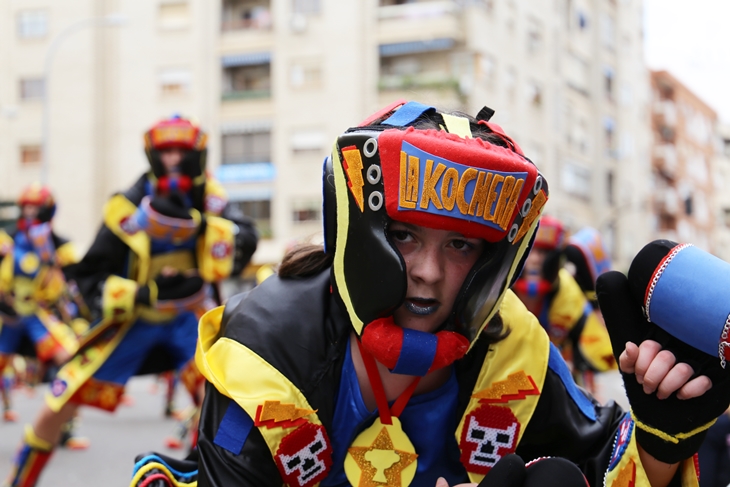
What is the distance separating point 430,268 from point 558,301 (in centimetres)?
434

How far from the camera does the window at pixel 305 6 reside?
106ft

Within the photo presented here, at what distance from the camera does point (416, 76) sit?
31.4 metres

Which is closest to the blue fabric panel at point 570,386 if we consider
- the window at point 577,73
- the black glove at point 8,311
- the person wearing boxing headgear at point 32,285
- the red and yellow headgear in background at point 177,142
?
the red and yellow headgear in background at point 177,142

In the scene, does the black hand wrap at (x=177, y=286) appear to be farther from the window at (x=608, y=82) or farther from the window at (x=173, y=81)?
the window at (x=608, y=82)

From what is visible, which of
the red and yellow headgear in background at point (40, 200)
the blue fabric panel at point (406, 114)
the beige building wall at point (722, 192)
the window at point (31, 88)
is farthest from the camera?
the beige building wall at point (722, 192)

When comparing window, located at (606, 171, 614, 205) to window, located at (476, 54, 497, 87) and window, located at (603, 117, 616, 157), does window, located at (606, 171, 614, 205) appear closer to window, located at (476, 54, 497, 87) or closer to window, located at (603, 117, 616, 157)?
window, located at (603, 117, 616, 157)

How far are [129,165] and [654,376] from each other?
32.9 m

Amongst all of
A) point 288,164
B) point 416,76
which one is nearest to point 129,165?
point 288,164

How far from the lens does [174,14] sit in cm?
3384

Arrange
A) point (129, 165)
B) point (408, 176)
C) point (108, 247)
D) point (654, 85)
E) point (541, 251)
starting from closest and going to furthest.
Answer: point (408, 176), point (108, 247), point (541, 251), point (129, 165), point (654, 85)

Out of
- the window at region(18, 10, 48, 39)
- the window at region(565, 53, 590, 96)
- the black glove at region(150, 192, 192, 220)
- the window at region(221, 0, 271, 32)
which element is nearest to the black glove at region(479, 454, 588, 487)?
the black glove at region(150, 192, 192, 220)

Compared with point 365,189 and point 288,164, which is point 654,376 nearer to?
point 365,189

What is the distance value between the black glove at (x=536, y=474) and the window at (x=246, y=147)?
1214 inches

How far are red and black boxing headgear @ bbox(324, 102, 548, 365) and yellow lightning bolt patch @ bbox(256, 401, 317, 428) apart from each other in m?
0.27
